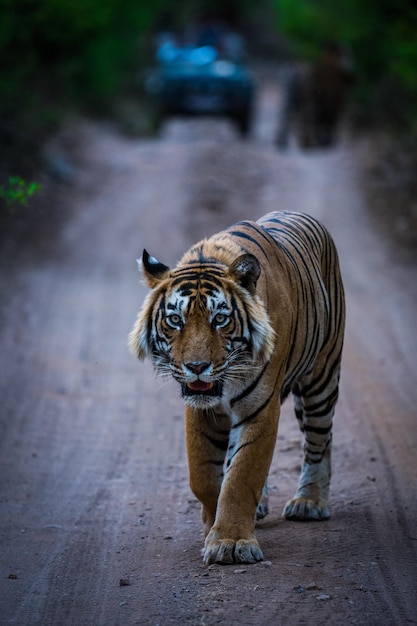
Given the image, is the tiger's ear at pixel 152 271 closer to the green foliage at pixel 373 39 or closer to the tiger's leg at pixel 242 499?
the tiger's leg at pixel 242 499

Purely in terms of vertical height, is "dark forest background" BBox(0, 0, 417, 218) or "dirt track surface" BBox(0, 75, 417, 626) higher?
"dark forest background" BBox(0, 0, 417, 218)

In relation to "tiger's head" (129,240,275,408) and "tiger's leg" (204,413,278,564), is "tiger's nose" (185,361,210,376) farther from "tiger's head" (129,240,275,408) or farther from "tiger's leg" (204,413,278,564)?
"tiger's leg" (204,413,278,564)

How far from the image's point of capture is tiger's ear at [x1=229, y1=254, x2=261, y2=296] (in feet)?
14.6

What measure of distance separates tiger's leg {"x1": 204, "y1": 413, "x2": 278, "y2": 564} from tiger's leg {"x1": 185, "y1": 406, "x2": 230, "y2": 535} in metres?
0.18

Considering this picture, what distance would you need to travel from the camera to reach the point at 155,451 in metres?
6.88

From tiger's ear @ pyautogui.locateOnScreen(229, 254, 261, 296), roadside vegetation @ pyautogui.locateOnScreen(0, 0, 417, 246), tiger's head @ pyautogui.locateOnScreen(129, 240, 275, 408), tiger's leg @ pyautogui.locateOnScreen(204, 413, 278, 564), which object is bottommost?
tiger's leg @ pyautogui.locateOnScreen(204, 413, 278, 564)

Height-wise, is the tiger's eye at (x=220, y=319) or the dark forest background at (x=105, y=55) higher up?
the dark forest background at (x=105, y=55)

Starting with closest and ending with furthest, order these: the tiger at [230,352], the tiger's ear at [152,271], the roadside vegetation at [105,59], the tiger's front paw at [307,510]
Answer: the tiger at [230,352]
the tiger's ear at [152,271]
the tiger's front paw at [307,510]
the roadside vegetation at [105,59]

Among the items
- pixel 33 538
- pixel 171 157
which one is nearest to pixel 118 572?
pixel 33 538

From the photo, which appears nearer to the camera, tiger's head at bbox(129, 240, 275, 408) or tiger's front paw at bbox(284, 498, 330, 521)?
tiger's head at bbox(129, 240, 275, 408)

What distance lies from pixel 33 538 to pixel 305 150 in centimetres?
1477

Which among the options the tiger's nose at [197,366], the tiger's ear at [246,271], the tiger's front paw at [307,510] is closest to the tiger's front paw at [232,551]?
the tiger's nose at [197,366]

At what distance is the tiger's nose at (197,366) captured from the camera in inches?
167

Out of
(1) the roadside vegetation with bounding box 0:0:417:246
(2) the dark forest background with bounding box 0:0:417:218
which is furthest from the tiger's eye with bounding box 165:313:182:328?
(2) the dark forest background with bounding box 0:0:417:218
